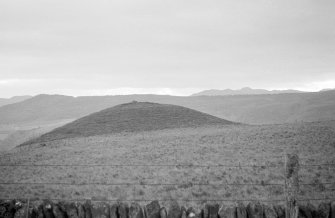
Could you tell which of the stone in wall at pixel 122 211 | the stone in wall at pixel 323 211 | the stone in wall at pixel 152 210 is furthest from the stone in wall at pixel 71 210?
the stone in wall at pixel 323 211

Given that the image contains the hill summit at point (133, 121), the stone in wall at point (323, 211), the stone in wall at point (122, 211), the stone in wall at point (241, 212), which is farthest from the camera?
the hill summit at point (133, 121)

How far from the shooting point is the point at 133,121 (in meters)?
59.9

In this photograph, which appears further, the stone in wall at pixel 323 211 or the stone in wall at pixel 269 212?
the stone in wall at pixel 323 211

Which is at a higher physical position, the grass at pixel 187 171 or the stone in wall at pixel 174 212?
the stone in wall at pixel 174 212

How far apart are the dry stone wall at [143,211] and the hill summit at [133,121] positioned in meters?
43.4

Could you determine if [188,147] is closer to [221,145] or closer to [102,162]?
[221,145]

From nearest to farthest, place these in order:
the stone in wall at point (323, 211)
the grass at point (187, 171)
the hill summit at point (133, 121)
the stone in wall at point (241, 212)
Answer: the stone in wall at point (241, 212)
the stone in wall at point (323, 211)
the grass at point (187, 171)
the hill summit at point (133, 121)

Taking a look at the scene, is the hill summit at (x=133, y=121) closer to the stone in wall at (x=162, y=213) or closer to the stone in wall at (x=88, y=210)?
the stone in wall at (x=88, y=210)

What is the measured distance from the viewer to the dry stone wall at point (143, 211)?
289 inches

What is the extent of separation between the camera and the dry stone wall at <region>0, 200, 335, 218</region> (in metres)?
7.35

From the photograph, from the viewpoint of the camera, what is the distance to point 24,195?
51.2ft

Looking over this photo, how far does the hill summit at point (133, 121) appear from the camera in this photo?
175 feet

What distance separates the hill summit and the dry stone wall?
43.4 m

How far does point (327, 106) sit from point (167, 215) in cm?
14982
